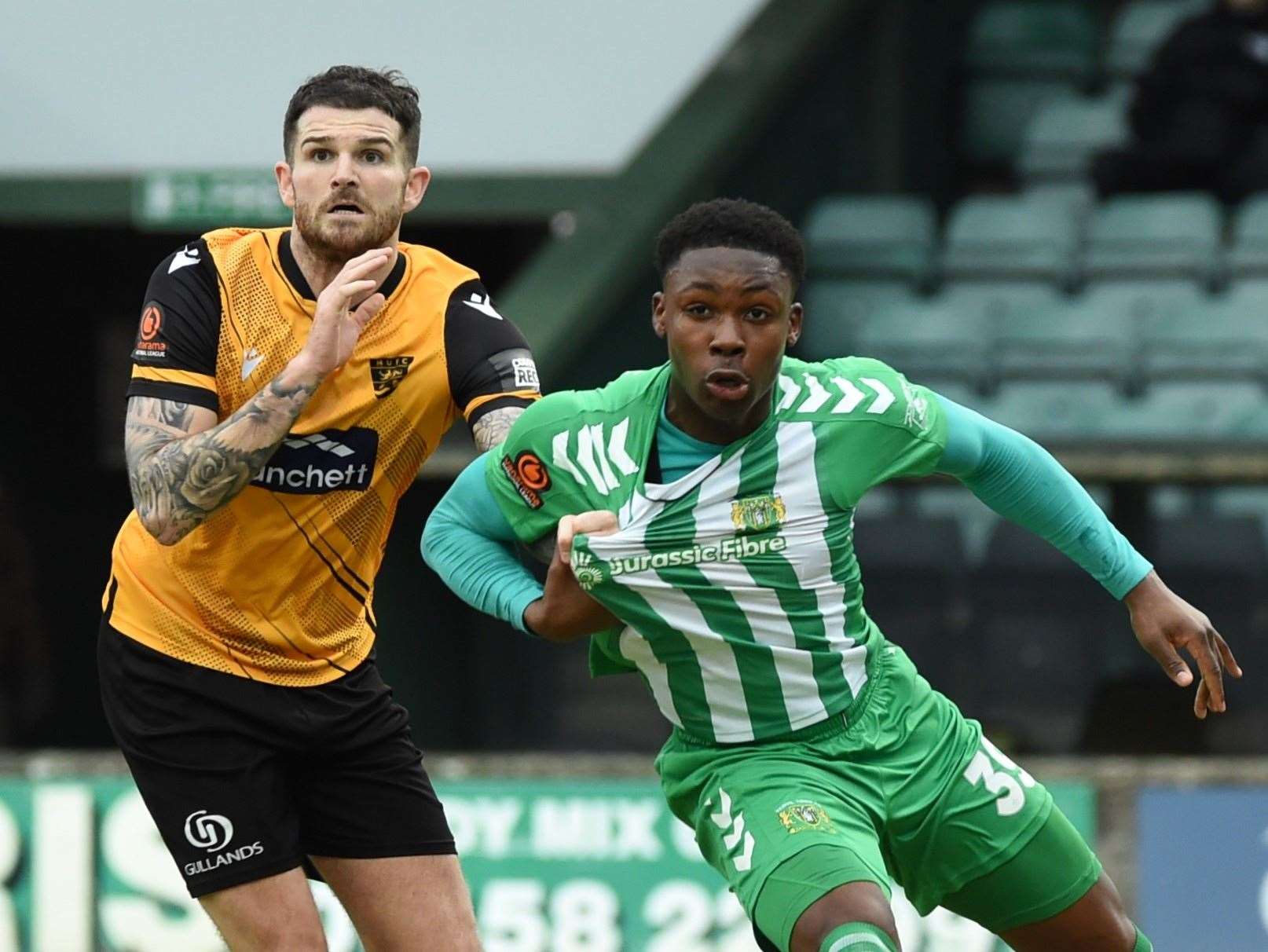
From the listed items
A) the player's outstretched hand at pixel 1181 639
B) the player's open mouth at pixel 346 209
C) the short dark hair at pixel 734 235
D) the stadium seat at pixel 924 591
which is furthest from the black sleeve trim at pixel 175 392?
the stadium seat at pixel 924 591

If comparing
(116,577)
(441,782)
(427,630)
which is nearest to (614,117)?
(427,630)

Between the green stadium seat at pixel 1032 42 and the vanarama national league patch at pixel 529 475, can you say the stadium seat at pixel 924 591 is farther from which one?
the green stadium seat at pixel 1032 42

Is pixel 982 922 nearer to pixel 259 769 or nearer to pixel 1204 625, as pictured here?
pixel 1204 625

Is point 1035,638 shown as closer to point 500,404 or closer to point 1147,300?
point 1147,300

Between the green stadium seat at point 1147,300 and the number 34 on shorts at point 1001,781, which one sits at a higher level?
the green stadium seat at point 1147,300

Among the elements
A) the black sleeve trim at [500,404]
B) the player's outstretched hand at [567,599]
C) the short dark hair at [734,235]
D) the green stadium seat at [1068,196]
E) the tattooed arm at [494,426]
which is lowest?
the player's outstretched hand at [567,599]

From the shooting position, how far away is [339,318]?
4.34 meters

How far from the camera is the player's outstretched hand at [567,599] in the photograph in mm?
4312

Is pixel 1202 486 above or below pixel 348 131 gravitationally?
below

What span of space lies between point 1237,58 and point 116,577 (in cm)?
678

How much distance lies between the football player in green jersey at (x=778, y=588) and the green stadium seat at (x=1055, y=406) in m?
4.24

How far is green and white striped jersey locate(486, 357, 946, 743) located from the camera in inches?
179

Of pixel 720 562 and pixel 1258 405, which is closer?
pixel 720 562

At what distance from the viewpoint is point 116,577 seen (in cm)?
486
